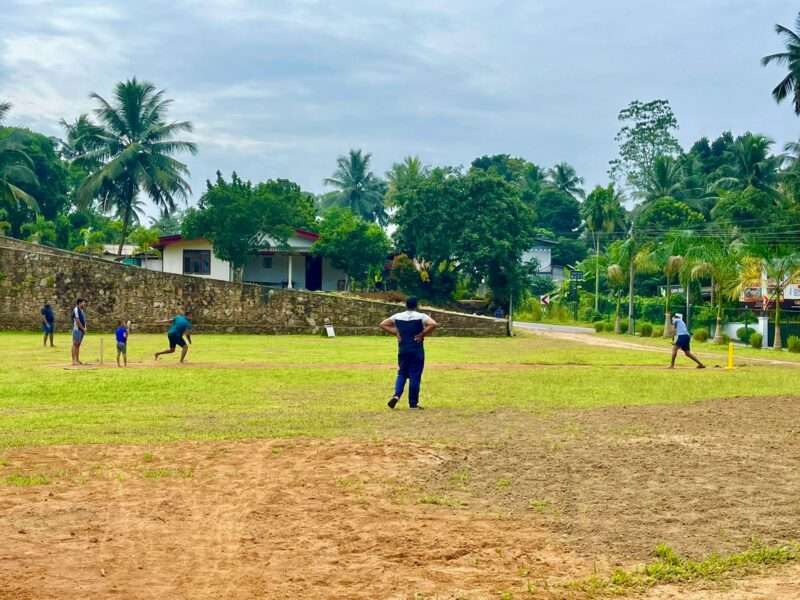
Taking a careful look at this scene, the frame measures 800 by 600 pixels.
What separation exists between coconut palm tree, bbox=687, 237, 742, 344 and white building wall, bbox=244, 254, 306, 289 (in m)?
24.5

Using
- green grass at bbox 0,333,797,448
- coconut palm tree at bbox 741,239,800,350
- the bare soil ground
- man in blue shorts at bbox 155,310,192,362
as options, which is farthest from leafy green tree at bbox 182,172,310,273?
the bare soil ground

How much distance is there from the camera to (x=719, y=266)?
42.3 meters

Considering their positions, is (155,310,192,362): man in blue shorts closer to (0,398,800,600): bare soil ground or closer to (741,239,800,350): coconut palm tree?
(0,398,800,600): bare soil ground

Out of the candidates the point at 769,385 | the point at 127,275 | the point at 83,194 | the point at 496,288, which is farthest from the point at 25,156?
the point at 769,385

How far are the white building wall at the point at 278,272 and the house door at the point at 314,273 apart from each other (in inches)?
11.6

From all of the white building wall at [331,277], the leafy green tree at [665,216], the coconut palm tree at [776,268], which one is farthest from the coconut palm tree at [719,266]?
the white building wall at [331,277]

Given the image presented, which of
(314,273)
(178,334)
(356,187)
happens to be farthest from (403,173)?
(178,334)

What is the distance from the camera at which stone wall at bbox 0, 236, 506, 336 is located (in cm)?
4203

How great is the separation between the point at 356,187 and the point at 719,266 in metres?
51.3

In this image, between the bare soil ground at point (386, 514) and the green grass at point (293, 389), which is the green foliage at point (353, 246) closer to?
the green grass at point (293, 389)

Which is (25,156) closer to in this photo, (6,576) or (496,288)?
(496,288)

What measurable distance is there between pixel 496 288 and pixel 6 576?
49.8 meters

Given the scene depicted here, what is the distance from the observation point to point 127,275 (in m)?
42.9

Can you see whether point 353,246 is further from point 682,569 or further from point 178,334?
point 682,569
